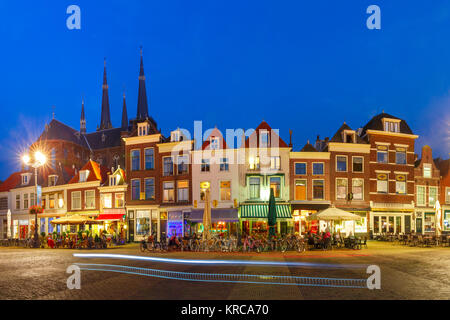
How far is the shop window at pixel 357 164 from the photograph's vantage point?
38594 mm

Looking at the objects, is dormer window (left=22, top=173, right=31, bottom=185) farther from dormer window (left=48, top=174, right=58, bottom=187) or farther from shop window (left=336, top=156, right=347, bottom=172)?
shop window (left=336, top=156, right=347, bottom=172)

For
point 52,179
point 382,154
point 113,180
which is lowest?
point 113,180

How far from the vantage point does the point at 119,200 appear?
4219 centimetres

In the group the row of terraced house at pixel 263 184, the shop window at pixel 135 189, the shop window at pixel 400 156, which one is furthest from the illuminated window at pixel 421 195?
the shop window at pixel 135 189

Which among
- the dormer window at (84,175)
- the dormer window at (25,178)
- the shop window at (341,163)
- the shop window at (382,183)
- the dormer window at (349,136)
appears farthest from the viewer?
the dormer window at (25,178)

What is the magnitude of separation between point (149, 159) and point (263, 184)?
12198 millimetres

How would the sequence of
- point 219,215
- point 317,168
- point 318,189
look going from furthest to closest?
1. point 317,168
2. point 318,189
3. point 219,215

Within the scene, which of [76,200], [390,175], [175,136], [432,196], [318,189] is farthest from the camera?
[76,200]

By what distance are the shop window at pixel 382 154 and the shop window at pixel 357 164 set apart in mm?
2205

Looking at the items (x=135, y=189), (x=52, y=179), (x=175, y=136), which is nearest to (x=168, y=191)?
(x=135, y=189)

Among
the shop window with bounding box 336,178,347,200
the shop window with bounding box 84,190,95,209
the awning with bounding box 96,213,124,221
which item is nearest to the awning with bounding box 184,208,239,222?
the awning with bounding box 96,213,124,221

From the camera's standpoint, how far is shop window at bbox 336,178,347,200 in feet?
125

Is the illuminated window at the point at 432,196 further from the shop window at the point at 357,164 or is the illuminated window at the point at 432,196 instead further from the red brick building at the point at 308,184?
the red brick building at the point at 308,184

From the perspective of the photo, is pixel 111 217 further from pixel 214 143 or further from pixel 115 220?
pixel 214 143
